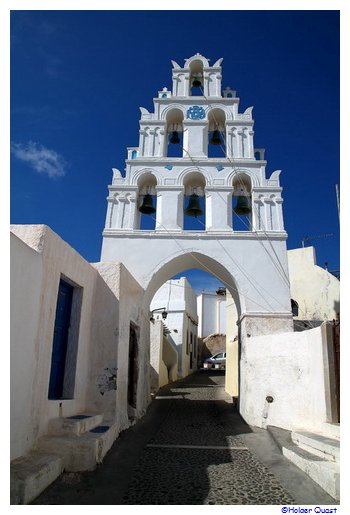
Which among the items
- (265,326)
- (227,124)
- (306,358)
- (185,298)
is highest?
(227,124)

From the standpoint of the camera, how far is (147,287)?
32.4 feet

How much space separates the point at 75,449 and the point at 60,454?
0.79 feet

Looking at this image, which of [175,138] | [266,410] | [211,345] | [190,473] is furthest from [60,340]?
[211,345]

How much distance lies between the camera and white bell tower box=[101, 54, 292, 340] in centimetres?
985

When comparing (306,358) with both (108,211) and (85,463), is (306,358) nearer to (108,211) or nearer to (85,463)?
(85,463)

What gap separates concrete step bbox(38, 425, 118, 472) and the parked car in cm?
2190

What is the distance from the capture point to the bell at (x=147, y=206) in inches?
425

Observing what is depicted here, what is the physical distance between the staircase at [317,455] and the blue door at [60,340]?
3.47m

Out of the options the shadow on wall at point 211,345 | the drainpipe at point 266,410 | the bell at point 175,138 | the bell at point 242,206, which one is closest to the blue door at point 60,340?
the drainpipe at point 266,410

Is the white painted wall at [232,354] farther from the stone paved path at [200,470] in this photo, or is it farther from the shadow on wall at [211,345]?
the shadow on wall at [211,345]

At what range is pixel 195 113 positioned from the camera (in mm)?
11523

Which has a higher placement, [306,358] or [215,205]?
[215,205]

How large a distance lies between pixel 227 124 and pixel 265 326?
600cm

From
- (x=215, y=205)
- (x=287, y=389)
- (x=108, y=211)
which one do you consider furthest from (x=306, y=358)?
(x=108, y=211)
